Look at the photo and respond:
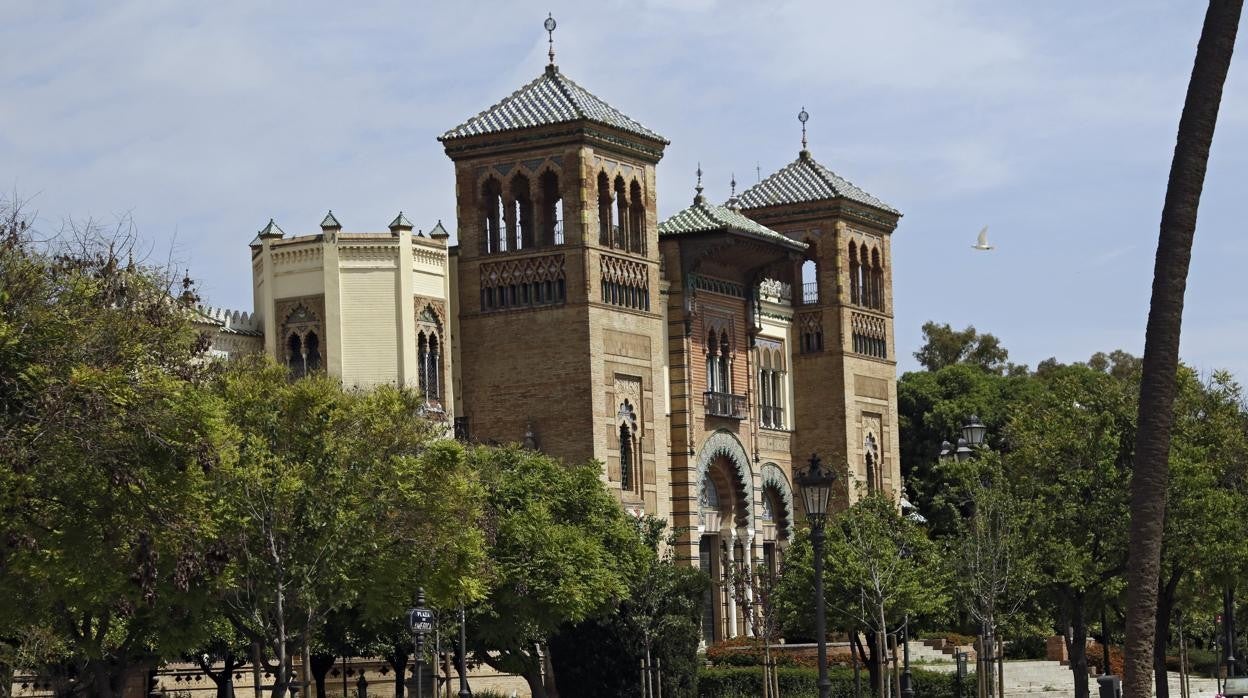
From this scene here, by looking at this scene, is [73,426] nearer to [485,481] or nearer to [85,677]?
[85,677]

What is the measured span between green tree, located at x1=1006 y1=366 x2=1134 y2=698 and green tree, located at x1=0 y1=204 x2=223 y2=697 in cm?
1507

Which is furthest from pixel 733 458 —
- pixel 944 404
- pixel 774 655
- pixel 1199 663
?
pixel 944 404

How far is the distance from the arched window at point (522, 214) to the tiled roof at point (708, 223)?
18.6 ft

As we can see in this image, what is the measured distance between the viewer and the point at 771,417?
65875 mm

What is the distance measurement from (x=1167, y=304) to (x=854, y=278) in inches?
1936

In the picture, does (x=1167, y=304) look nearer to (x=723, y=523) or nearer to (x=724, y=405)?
(x=724, y=405)

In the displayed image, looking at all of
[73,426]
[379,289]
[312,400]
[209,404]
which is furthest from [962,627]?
[73,426]

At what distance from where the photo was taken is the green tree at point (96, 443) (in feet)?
75.7

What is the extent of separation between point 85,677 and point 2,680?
1.24 metres

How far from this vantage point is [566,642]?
46000 millimetres

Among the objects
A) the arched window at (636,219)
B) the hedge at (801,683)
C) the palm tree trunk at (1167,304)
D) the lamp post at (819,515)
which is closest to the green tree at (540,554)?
the hedge at (801,683)

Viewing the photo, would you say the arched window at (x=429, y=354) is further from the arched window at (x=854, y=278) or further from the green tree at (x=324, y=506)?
the arched window at (x=854, y=278)

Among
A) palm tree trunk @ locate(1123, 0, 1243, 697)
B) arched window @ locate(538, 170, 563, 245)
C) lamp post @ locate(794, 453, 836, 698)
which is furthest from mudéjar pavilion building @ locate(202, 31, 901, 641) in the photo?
palm tree trunk @ locate(1123, 0, 1243, 697)

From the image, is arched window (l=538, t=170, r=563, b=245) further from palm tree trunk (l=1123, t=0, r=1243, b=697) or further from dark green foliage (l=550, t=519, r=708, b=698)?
palm tree trunk (l=1123, t=0, r=1243, b=697)
